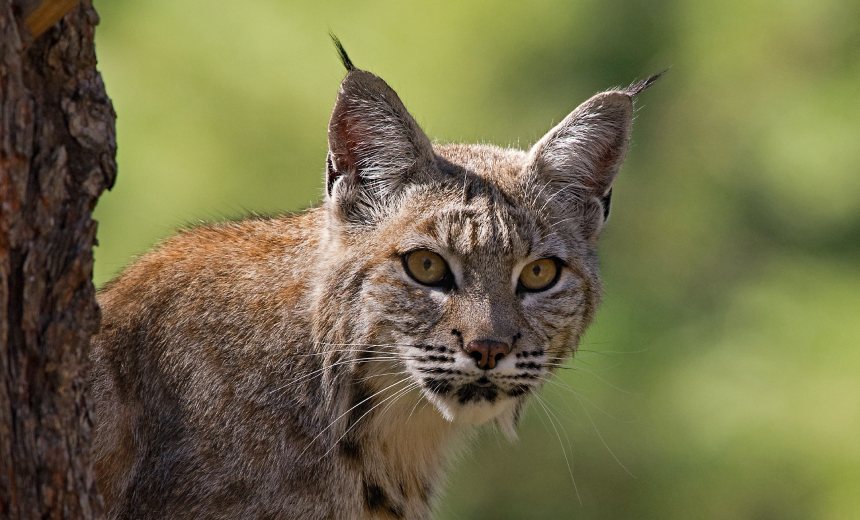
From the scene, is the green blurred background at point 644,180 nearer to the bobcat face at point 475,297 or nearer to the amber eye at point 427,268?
the bobcat face at point 475,297

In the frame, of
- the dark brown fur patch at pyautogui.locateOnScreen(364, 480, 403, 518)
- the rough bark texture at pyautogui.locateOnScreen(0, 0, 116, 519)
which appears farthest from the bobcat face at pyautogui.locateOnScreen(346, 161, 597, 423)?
the rough bark texture at pyautogui.locateOnScreen(0, 0, 116, 519)

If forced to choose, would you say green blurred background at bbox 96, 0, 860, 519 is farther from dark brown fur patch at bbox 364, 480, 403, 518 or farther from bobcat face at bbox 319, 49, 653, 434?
dark brown fur patch at bbox 364, 480, 403, 518

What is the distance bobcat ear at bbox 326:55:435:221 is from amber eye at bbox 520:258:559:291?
2.07ft

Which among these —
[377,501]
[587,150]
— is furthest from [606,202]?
[377,501]

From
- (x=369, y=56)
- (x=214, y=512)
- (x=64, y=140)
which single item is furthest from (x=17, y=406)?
(x=369, y=56)

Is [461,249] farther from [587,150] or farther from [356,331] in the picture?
[587,150]

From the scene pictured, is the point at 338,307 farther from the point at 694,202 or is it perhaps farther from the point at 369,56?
the point at 694,202

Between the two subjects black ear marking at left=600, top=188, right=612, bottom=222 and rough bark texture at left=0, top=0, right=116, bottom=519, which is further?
black ear marking at left=600, top=188, right=612, bottom=222

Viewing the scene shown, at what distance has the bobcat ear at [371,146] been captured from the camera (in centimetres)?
511

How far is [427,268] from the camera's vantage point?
5023 millimetres

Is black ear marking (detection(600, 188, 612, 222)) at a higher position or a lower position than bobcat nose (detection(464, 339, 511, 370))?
higher

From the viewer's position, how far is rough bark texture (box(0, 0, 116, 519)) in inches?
121

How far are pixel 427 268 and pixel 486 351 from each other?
0.52 metres

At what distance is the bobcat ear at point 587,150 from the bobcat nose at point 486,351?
101cm
